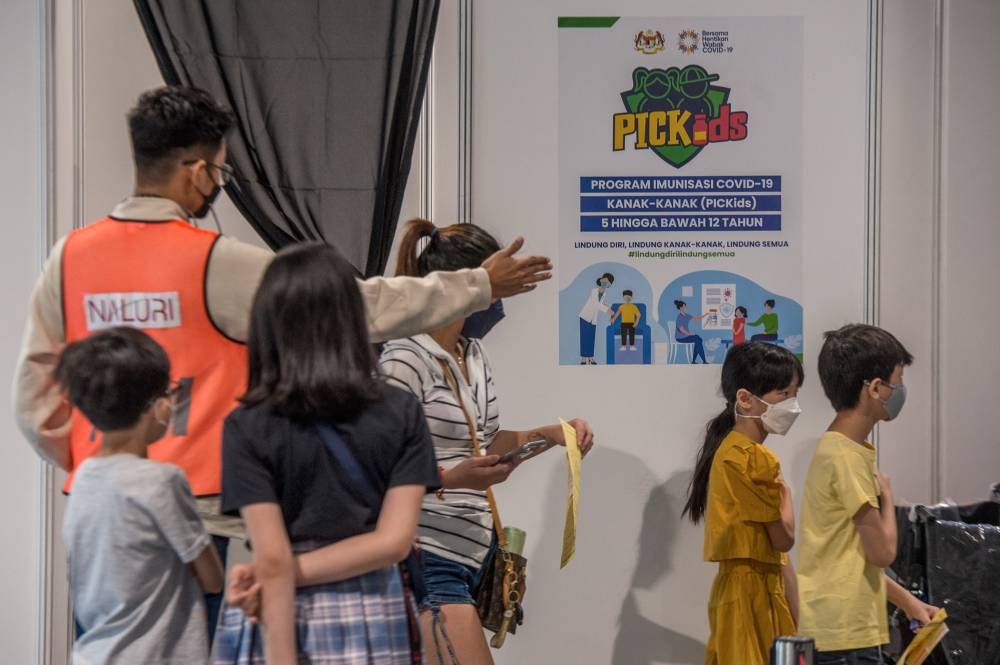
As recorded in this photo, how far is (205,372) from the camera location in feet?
7.16

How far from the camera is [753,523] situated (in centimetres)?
338

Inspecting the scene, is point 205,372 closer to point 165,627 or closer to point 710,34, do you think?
point 165,627

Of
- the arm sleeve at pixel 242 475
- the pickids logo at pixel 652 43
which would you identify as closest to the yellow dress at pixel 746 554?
the pickids logo at pixel 652 43

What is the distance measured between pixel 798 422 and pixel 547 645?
3.93 ft

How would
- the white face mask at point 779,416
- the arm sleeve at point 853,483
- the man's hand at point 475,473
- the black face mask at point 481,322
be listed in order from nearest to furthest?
1. the man's hand at point 475,473
2. the black face mask at point 481,322
3. the arm sleeve at point 853,483
4. the white face mask at point 779,416

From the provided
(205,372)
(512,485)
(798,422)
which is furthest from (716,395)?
(205,372)

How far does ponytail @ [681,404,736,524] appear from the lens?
11.9 ft

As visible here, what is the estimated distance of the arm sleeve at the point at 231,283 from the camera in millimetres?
2160

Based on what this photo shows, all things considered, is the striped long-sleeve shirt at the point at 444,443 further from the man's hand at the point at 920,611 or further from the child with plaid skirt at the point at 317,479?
the man's hand at the point at 920,611

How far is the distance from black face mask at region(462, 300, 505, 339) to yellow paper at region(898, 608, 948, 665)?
56.3 inches

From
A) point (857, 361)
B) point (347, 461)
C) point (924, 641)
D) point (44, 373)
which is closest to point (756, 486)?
point (857, 361)

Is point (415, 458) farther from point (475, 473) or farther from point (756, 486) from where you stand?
point (756, 486)

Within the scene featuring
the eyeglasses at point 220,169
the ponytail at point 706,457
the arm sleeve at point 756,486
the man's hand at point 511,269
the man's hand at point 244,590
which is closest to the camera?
the man's hand at point 244,590

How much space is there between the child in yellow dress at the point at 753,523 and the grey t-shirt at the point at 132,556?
5.92 feet
